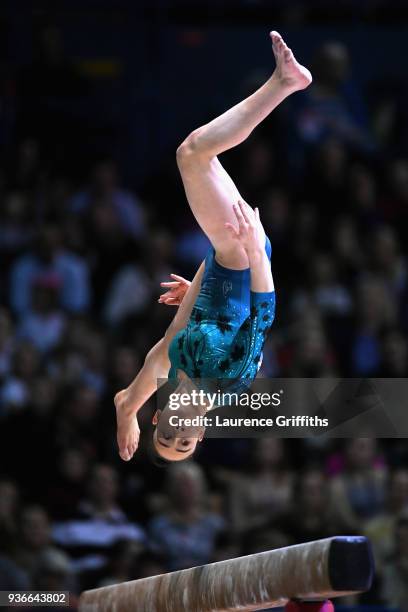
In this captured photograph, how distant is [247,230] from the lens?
541cm

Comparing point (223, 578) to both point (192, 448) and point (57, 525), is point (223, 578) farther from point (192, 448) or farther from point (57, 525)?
point (57, 525)

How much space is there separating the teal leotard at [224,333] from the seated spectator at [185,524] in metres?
2.60

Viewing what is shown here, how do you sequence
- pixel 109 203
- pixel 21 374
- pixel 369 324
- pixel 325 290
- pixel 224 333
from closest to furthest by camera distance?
pixel 224 333 < pixel 21 374 < pixel 369 324 < pixel 325 290 < pixel 109 203

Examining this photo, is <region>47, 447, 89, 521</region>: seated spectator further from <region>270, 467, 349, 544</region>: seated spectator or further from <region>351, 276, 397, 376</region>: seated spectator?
<region>351, 276, 397, 376</region>: seated spectator

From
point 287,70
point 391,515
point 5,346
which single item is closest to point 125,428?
point 287,70

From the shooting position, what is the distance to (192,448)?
18.9ft

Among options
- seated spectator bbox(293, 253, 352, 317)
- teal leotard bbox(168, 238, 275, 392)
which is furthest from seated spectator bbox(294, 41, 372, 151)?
teal leotard bbox(168, 238, 275, 392)

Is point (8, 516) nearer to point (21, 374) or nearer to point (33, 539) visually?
point (33, 539)

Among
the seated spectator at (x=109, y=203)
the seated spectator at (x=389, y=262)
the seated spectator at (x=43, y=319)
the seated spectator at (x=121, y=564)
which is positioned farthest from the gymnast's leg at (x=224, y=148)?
the seated spectator at (x=109, y=203)

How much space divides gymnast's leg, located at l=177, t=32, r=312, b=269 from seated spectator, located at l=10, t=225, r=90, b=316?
14.4 ft

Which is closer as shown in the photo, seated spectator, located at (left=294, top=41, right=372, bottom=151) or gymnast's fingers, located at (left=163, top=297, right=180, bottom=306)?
gymnast's fingers, located at (left=163, top=297, right=180, bottom=306)

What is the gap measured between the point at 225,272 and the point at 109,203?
4931mm

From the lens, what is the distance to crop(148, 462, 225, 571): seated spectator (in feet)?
26.6

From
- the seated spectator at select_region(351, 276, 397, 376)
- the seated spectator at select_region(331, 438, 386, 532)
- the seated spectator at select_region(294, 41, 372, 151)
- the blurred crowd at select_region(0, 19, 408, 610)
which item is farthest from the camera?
the seated spectator at select_region(294, 41, 372, 151)
